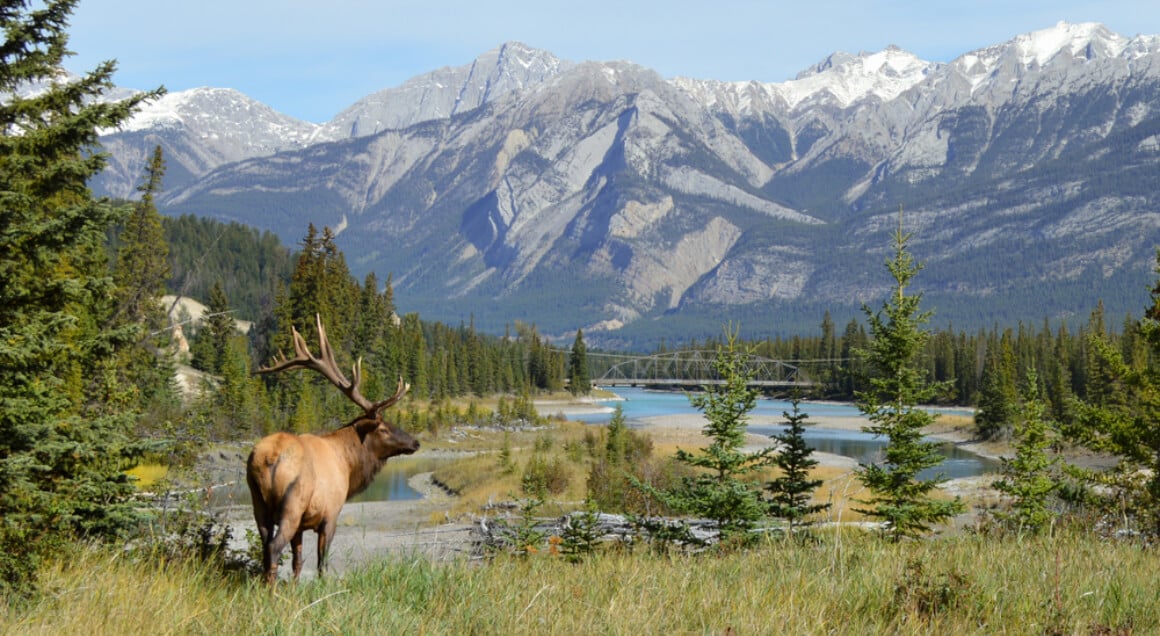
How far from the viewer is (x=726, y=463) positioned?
587 inches

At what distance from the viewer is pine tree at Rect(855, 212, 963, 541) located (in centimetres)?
1691

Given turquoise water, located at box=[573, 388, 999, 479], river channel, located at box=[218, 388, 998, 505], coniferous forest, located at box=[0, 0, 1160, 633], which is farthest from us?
turquoise water, located at box=[573, 388, 999, 479]

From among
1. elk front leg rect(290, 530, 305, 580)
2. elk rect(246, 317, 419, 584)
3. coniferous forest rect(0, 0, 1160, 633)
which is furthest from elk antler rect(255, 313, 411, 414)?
elk front leg rect(290, 530, 305, 580)

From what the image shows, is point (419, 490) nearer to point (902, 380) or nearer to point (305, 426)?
point (305, 426)

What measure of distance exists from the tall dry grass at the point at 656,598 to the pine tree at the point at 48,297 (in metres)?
2.45

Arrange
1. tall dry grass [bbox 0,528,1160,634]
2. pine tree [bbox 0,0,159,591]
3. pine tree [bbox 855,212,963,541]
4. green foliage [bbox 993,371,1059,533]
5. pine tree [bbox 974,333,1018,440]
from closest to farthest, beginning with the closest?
1. tall dry grass [bbox 0,528,1160,634]
2. pine tree [bbox 0,0,159,591]
3. green foliage [bbox 993,371,1059,533]
4. pine tree [bbox 855,212,963,541]
5. pine tree [bbox 974,333,1018,440]

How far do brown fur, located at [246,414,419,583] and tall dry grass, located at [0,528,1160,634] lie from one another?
0.66 metres

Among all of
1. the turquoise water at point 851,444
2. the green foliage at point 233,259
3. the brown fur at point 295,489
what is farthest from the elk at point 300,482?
the green foliage at point 233,259

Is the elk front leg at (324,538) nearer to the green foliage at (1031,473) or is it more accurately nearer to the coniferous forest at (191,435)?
the coniferous forest at (191,435)

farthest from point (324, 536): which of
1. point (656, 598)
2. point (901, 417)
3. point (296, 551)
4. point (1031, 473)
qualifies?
point (1031, 473)

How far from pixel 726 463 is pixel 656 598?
10240 millimetres

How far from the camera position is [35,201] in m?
8.73

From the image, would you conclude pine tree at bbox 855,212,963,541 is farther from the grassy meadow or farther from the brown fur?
the brown fur

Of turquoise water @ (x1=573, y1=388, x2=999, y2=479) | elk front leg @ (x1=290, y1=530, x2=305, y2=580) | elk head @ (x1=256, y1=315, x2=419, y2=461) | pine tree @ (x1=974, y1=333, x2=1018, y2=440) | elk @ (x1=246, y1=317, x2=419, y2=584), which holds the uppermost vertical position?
elk head @ (x1=256, y1=315, x2=419, y2=461)
